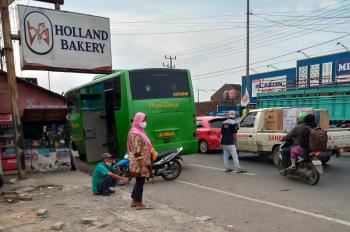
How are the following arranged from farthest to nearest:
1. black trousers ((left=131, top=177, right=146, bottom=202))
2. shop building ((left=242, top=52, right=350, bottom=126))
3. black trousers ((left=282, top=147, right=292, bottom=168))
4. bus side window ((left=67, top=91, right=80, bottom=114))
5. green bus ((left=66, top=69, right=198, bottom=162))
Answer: shop building ((left=242, top=52, right=350, bottom=126)) < bus side window ((left=67, top=91, right=80, bottom=114)) < green bus ((left=66, top=69, right=198, bottom=162)) < black trousers ((left=282, top=147, right=292, bottom=168)) < black trousers ((left=131, top=177, right=146, bottom=202))

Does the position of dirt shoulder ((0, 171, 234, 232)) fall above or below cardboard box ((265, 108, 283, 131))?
below

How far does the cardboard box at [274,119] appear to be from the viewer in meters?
11.9

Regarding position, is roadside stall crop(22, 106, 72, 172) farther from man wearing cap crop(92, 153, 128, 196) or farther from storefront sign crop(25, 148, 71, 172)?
man wearing cap crop(92, 153, 128, 196)

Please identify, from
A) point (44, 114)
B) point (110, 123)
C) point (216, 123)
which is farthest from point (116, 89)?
point (216, 123)

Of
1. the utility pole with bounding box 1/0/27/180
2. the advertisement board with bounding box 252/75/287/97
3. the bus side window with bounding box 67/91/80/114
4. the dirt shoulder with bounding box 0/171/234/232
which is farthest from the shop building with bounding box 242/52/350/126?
the utility pole with bounding box 1/0/27/180

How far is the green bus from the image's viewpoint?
10.7 metres

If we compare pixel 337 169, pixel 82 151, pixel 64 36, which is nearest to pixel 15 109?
pixel 64 36

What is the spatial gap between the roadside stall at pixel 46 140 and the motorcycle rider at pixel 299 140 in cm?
651

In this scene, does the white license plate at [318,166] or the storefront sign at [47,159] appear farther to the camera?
the storefront sign at [47,159]

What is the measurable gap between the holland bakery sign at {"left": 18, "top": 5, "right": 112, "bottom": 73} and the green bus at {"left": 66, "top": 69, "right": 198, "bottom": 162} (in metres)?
0.93

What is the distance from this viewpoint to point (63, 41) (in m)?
12.1

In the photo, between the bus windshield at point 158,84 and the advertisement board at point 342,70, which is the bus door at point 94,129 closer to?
the bus windshield at point 158,84

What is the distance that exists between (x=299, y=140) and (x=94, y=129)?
286 inches

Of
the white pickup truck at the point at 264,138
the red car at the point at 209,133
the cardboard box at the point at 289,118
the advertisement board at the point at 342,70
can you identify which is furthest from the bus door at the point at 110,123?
the advertisement board at the point at 342,70
